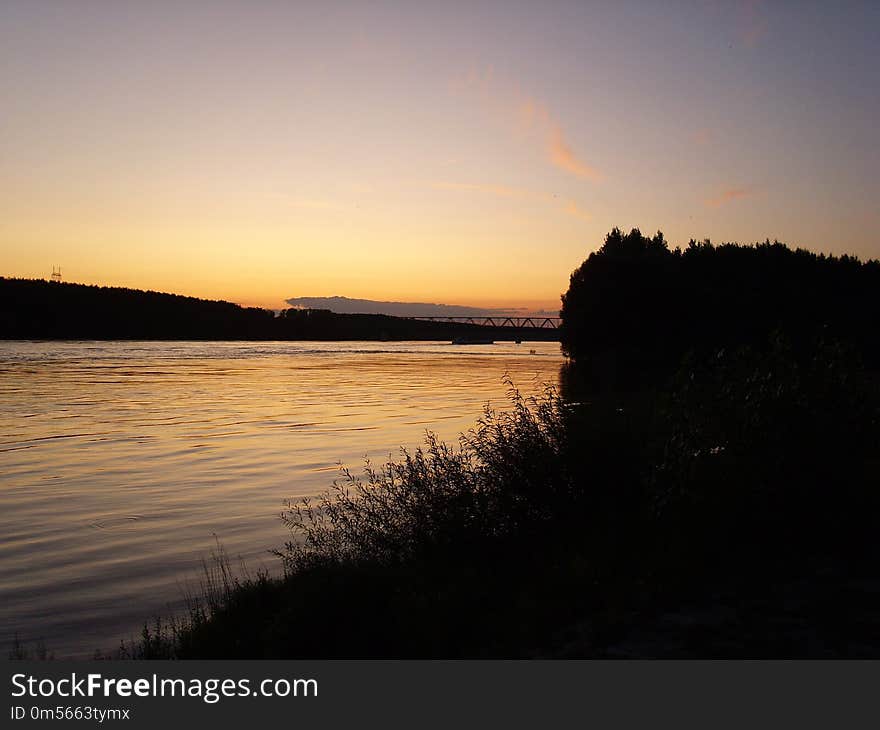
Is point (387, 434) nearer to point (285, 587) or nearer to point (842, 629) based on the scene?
point (285, 587)

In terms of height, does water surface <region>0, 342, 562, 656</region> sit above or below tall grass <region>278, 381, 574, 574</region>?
below

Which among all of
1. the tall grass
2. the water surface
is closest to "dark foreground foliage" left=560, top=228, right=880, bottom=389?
the water surface

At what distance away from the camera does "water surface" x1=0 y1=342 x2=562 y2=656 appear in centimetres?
1178

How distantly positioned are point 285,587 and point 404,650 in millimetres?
2767

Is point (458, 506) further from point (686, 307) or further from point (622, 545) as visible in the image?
point (686, 307)

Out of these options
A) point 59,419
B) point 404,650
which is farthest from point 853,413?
point 59,419

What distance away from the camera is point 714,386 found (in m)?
11.8

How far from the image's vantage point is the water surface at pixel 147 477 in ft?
38.7

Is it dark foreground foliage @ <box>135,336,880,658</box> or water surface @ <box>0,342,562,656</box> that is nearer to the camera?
dark foreground foliage @ <box>135,336,880,658</box>

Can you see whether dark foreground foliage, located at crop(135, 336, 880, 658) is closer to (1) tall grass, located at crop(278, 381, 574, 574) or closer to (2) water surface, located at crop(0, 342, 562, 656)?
(1) tall grass, located at crop(278, 381, 574, 574)

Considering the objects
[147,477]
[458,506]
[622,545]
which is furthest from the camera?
[147,477]

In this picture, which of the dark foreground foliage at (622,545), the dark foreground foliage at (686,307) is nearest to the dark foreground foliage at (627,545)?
the dark foreground foliage at (622,545)

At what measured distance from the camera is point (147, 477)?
21.7m

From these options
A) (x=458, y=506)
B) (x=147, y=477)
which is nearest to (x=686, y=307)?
(x=147, y=477)
